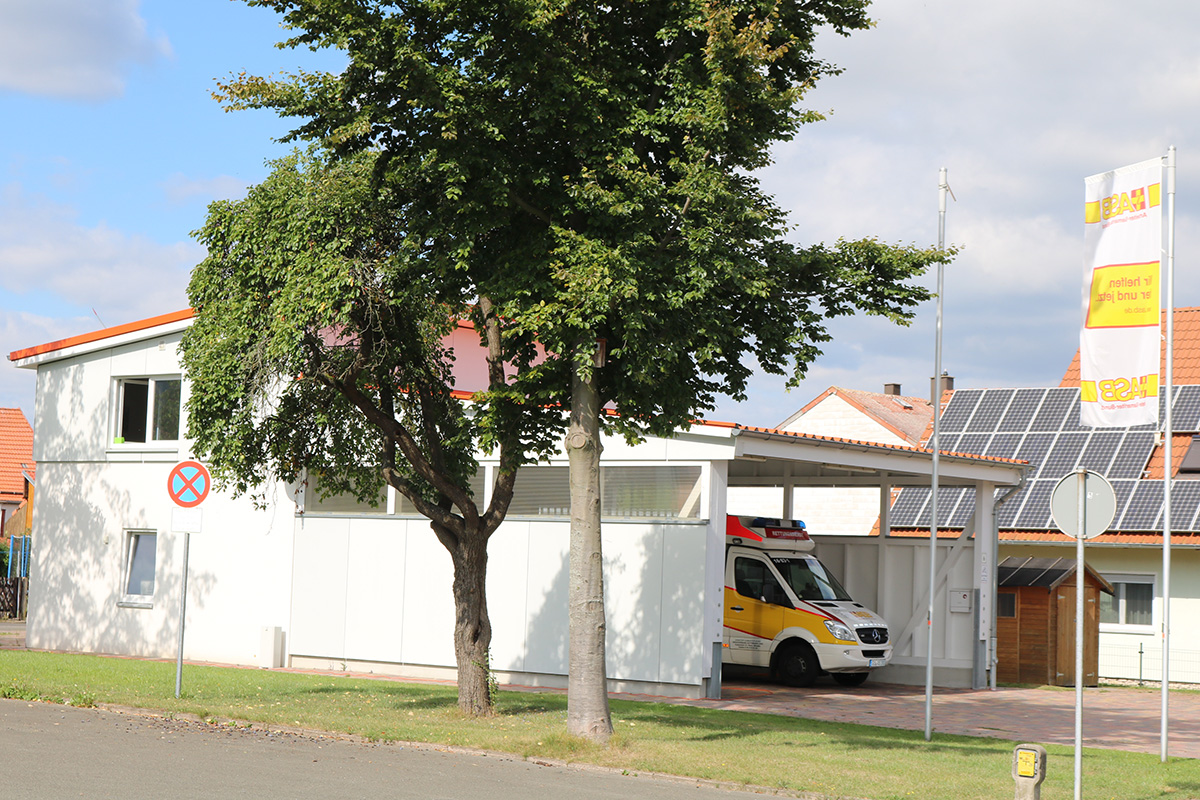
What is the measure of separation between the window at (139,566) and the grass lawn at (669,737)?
5.10 meters

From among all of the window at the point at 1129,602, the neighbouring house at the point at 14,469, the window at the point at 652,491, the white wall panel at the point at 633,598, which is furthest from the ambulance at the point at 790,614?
the neighbouring house at the point at 14,469

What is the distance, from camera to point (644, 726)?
14.7 meters

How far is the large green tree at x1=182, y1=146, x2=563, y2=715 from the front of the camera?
13859 millimetres

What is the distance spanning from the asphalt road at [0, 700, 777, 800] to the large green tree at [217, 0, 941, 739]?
185 cm

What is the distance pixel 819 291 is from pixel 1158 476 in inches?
671

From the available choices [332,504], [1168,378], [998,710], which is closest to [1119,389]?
[1168,378]

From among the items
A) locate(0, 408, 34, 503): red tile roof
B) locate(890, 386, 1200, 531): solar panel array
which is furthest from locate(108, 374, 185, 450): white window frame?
locate(0, 408, 34, 503): red tile roof

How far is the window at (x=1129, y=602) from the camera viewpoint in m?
26.9

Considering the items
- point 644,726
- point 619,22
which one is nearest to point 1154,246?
point 619,22

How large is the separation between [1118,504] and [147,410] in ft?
64.1

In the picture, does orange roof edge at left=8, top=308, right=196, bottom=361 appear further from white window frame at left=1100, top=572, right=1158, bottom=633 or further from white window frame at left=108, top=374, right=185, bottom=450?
white window frame at left=1100, top=572, right=1158, bottom=633

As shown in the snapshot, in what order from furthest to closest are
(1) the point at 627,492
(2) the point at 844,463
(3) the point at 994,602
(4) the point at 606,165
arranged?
(3) the point at 994,602, (2) the point at 844,463, (1) the point at 627,492, (4) the point at 606,165

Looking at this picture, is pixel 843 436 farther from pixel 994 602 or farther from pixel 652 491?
pixel 652 491

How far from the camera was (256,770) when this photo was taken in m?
10.9
